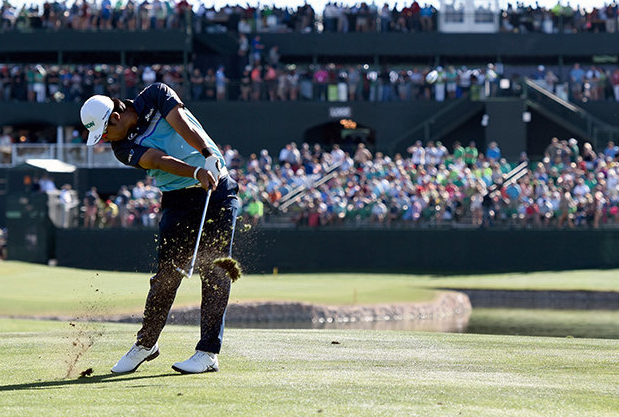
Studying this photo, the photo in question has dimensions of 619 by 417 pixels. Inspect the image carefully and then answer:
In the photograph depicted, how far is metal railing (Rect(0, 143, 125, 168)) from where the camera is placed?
37.0 meters

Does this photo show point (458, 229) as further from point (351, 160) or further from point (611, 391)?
point (611, 391)

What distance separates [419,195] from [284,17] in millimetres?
16544

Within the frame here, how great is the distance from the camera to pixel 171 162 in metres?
7.75

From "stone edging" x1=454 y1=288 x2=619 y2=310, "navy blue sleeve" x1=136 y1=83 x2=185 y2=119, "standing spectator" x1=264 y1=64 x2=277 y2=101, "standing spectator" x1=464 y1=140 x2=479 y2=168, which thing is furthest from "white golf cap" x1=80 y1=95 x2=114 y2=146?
"standing spectator" x1=264 y1=64 x2=277 y2=101

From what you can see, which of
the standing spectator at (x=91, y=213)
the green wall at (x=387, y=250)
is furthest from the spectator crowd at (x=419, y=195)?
the green wall at (x=387, y=250)

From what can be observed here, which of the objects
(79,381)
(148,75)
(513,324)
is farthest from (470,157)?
(79,381)

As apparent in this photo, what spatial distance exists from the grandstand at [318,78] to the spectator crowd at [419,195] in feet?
4.27

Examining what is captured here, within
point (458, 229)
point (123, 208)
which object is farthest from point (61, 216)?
point (458, 229)

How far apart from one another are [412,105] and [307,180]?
9444mm

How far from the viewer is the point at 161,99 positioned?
7.96 metres

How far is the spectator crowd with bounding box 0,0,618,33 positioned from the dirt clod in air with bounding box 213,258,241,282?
37.3m

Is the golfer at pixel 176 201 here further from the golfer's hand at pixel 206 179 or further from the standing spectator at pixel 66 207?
the standing spectator at pixel 66 207

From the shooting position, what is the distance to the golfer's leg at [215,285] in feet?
26.2

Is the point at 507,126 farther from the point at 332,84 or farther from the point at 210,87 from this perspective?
the point at 210,87
